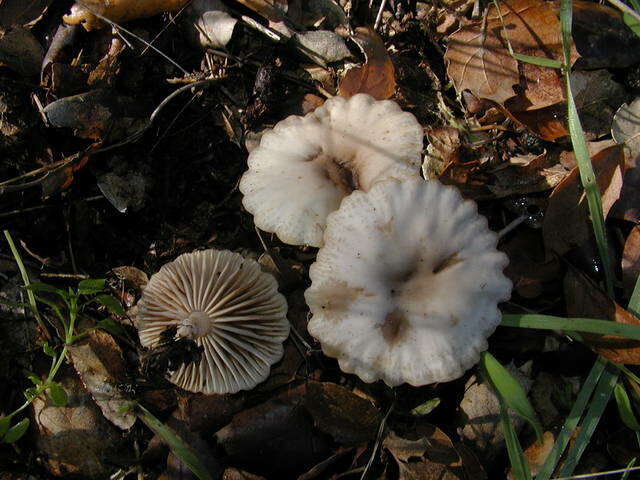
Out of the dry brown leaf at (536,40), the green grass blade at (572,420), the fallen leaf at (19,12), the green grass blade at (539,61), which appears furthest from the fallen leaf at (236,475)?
the fallen leaf at (19,12)

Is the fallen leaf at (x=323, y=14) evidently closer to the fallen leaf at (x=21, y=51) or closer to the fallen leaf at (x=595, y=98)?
the fallen leaf at (x=595, y=98)

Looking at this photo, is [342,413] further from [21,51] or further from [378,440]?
[21,51]

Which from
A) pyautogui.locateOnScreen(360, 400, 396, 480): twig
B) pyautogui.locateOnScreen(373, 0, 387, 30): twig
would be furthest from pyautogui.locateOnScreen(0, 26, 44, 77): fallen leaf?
pyautogui.locateOnScreen(360, 400, 396, 480): twig

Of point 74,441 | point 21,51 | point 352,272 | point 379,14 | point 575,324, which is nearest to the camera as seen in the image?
point 352,272

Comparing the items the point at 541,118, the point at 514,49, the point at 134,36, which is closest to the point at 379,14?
the point at 514,49

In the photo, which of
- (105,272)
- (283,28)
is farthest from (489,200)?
(105,272)

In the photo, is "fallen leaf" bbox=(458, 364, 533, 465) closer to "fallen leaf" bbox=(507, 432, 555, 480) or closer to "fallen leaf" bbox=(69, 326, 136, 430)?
"fallen leaf" bbox=(507, 432, 555, 480)

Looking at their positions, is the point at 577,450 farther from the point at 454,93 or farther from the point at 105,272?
the point at 105,272
